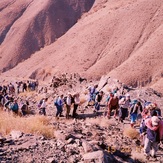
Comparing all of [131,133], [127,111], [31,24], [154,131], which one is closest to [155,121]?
[154,131]

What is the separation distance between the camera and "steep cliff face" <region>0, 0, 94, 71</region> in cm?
6974

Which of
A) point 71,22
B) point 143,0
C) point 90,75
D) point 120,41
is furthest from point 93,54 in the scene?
point 71,22

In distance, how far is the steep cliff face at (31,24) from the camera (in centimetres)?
→ 6974

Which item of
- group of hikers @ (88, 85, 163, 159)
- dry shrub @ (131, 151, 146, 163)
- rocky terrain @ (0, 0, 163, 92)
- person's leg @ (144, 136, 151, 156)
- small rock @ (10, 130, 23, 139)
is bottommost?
dry shrub @ (131, 151, 146, 163)

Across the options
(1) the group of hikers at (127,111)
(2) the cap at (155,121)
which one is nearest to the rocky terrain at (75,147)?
(1) the group of hikers at (127,111)

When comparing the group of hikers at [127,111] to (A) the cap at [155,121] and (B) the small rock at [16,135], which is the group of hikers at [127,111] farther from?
(B) the small rock at [16,135]

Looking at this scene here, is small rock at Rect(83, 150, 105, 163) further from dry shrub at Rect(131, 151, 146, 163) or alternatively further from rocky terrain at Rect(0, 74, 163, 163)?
dry shrub at Rect(131, 151, 146, 163)

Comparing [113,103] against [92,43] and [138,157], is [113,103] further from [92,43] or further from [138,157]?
[92,43]

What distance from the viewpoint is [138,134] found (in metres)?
12.0

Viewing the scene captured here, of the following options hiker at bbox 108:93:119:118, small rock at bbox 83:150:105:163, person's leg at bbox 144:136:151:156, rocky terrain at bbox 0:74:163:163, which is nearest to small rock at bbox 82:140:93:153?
rocky terrain at bbox 0:74:163:163

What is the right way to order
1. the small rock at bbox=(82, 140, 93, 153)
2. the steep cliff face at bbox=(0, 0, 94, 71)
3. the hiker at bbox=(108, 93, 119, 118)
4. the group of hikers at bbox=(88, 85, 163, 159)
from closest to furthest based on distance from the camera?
the small rock at bbox=(82, 140, 93, 153), the group of hikers at bbox=(88, 85, 163, 159), the hiker at bbox=(108, 93, 119, 118), the steep cliff face at bbox=(0, 0, 94, 71)

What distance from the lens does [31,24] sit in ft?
252

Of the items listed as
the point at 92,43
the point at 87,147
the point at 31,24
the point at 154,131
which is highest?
the point at 31,24

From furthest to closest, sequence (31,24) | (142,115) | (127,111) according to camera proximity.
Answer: (31,24) < (127,111) < (142,115)
